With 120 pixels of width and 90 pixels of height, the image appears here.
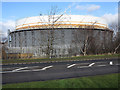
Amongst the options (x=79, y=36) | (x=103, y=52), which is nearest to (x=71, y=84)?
(x=79, y=36)

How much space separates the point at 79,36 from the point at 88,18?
10031mm

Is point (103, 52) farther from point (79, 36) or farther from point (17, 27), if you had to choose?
point (17, 27)

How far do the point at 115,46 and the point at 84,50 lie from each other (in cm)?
914

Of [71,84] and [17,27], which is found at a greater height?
[17,27]

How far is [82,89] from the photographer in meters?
5.23

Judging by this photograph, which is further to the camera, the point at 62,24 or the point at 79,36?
the point at 62,24

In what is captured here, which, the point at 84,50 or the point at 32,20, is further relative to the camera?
the point at 32,20

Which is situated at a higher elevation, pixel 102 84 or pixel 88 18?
pixel 88 18

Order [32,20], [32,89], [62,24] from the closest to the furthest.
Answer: [32,89]
[62,24]
[32,20]

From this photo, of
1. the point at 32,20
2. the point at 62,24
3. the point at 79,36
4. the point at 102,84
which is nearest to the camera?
the point at 102,84

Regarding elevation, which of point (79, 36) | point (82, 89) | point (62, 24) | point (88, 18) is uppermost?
point (88, 18)

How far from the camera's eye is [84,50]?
31.1m

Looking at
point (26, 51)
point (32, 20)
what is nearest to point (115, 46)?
point (26, 51)

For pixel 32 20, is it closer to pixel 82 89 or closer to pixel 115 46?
pixel 115 46
